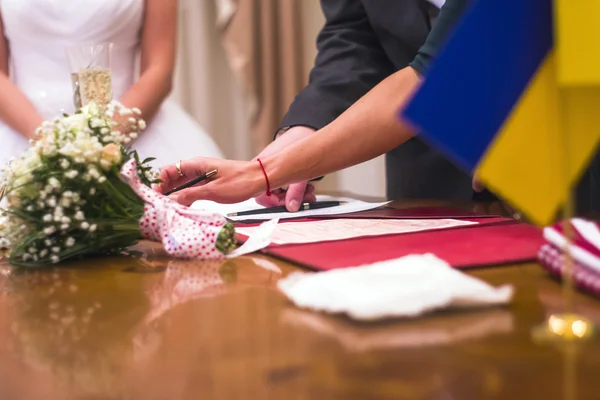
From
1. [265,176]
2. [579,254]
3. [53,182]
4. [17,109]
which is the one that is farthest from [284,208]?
[17,109]

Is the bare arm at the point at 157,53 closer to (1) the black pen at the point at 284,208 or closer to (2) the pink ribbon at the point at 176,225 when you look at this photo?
(1) the black pen at the point at 284,208

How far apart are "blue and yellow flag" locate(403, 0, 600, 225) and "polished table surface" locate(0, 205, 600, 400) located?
11cm

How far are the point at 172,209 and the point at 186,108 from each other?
2649mm

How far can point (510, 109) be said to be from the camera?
23.1 inches

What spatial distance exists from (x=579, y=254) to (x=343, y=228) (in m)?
0.45

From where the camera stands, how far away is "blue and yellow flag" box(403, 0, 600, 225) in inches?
22.4

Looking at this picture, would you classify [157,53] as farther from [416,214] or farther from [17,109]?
[416,214]

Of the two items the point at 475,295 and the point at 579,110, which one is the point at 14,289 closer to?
the point at 475,295

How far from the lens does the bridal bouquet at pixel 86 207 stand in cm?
93

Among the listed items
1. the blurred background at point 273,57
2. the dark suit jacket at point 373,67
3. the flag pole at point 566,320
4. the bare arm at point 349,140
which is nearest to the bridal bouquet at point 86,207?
the bare arm at point 349,140

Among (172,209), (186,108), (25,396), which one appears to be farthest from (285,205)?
(186,108)

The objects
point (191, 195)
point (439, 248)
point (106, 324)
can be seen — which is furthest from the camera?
point (191, 195)

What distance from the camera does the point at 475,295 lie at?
0.62 meters

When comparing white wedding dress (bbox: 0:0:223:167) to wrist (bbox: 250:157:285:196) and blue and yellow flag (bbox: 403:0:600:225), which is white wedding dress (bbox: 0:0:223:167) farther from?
blue and yellow flag (bbox: 403:0:600:225)
